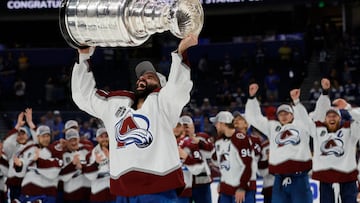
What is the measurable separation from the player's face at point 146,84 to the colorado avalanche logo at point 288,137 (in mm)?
3877

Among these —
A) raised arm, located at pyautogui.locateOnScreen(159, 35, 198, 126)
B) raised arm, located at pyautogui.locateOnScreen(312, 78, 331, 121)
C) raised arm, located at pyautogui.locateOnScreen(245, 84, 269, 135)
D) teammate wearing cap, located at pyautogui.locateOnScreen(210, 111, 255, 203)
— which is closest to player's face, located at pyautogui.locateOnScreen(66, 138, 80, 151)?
teammate wearing cap, located at pyautogui.locateOnScreen(210, 111, 255, 203)

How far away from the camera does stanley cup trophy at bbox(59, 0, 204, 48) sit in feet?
14.9

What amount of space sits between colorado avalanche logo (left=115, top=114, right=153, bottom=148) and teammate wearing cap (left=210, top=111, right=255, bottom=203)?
366cm

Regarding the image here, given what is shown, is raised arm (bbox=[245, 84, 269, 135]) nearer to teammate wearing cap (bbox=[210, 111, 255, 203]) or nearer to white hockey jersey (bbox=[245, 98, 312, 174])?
white hockey jersey (bbox=[245, 98, 312, 174])

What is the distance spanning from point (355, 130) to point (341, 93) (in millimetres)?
7868

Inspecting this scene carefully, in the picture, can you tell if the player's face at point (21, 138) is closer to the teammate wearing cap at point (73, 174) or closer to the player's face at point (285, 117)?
the teammate wearing cap at point (73, 174)

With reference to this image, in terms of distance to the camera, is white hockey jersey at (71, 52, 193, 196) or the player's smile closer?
white hockey jersey at (71, 52, 193, 196)

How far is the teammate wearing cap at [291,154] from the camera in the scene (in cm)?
869

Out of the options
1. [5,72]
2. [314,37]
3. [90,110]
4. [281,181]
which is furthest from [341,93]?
[90,110]

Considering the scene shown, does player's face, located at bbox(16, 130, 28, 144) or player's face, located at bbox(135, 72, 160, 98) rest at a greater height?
player's face, located at bbox(16, 130, 28, 144)

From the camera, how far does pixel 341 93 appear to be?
16.2m

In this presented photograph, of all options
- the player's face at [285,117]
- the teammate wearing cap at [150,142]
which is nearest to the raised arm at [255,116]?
the player's face at [285,117]

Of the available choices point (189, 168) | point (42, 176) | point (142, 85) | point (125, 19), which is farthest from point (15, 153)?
point (125, 19)

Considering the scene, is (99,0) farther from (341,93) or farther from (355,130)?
(341,93)
